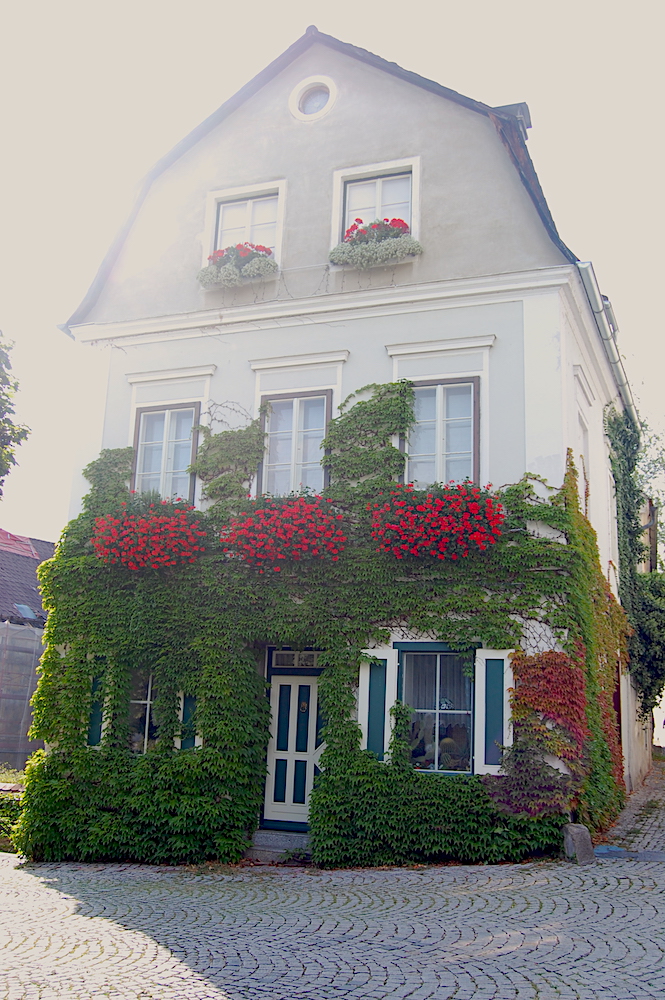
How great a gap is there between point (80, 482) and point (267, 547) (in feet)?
11.9

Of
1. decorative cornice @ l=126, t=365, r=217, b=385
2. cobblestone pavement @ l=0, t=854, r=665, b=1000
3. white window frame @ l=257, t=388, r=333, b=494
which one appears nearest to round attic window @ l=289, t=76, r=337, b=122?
decorative cornice @ l=126, t=365, r=217, b=385

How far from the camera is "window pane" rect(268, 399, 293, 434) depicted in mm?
12883

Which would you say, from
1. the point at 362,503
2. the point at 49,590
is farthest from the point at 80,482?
the point at 362,503

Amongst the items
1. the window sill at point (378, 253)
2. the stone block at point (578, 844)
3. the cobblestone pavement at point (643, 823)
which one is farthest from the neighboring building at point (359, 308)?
the cobblestone pavement at point (643, 823)

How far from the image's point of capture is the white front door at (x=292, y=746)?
1232cm

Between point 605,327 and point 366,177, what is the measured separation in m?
4.18

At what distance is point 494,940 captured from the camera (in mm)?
7035

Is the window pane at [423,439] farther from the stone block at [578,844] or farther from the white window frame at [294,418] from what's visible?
the stone block at [578,844]

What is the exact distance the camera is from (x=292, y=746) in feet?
41.1

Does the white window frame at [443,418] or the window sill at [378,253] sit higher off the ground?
the window sill at [378,253]

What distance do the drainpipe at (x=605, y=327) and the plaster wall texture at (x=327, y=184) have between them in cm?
47

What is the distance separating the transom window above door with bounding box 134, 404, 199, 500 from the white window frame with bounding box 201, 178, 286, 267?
247cm

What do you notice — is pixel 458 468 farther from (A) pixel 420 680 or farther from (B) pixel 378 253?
(B) pixel 378 253

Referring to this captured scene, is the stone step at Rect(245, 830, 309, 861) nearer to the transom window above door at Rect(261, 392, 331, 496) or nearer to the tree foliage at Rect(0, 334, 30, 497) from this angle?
the transom window above door at Rect(261, 392, 331, 496)
